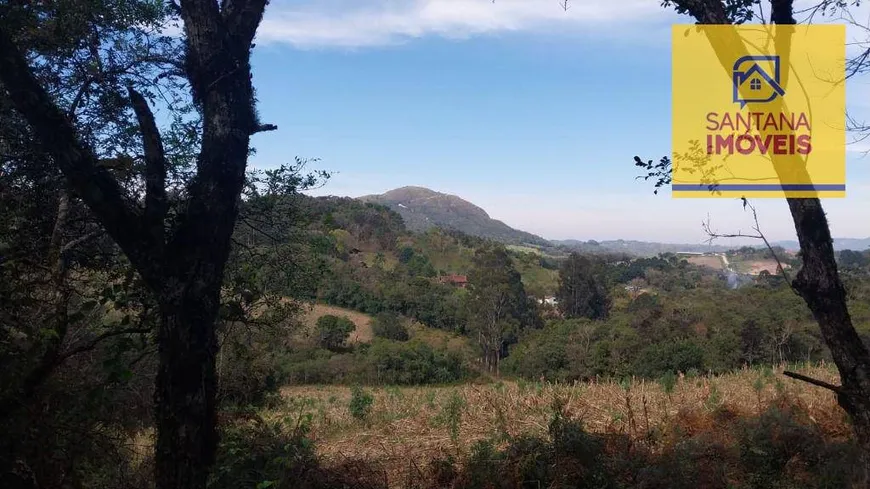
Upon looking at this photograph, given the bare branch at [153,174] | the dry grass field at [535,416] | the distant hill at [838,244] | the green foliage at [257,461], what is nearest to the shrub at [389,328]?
the distant hill at [838,244]

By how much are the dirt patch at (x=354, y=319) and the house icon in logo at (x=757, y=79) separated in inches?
1634

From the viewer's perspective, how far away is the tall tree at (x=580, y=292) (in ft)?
177

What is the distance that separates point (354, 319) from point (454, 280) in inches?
755

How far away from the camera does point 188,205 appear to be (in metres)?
2.99

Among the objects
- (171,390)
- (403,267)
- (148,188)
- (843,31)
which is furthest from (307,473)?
(403,267)

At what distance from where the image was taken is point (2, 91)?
372cm

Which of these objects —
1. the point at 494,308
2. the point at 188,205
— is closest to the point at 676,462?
the point at 188,205

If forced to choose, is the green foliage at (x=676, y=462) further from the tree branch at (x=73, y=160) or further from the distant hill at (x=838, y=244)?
the tree branch at (x=73, y=160)

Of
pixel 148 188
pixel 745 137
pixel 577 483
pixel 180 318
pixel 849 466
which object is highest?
pixel 745 137

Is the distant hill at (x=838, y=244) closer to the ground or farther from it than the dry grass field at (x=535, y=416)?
farther from it

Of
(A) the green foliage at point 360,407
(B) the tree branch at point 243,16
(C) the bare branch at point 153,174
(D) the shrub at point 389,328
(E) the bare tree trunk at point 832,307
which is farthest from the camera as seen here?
(D) the shrub at point 389,328

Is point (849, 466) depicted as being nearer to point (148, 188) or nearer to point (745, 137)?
point (745, 137)

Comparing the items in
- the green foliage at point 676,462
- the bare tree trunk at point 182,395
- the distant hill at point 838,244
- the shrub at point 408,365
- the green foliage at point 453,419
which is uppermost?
the distant hill at point 838,244

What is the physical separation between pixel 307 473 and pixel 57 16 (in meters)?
4.13
